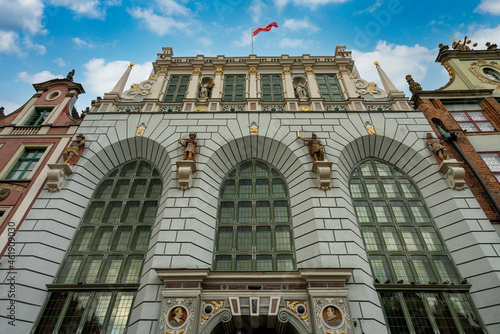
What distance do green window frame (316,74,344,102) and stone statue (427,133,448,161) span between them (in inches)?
216

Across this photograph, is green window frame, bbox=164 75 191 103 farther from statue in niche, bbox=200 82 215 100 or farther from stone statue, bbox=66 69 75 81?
stone statue, bbox=66 69 75 81

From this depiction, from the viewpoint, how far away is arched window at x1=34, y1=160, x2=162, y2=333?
9789 millimetres

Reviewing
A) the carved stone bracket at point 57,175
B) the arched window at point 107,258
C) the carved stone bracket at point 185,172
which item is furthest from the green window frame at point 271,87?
the carved stone bracket at point 57,175

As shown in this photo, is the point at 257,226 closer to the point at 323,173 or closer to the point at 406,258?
the point at 323,173

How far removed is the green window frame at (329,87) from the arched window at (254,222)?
21.6 feet

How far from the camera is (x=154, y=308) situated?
925 centimetres

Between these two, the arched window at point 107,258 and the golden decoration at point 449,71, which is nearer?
the arched window at point 107,258

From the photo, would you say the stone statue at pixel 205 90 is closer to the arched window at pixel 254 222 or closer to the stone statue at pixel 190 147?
the stone statue at pixel 190 147

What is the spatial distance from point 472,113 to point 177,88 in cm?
1744

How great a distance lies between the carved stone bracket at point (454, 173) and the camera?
11971 millimetres

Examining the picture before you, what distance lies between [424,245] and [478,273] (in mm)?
1827

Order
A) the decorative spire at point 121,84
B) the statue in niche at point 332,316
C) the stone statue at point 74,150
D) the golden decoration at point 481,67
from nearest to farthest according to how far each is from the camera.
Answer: the statue in niche at point 332,316
the stone statue at point 74,150
the decorative spire at point 121,84
the golden decoration at point 481,67

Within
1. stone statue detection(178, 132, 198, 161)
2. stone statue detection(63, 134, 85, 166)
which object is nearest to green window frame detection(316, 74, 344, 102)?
stone statue detection(178, 132, 198, 161)

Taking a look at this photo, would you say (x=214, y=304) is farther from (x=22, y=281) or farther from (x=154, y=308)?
(x=22, y=281)
